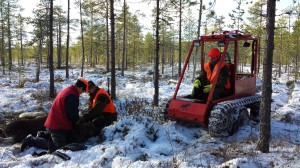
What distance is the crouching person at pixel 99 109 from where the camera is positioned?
22.3 feet

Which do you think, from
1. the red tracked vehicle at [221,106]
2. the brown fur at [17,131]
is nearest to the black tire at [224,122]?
the red tracked vehicle at [221,106]

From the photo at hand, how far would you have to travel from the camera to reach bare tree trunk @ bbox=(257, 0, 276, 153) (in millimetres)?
4703

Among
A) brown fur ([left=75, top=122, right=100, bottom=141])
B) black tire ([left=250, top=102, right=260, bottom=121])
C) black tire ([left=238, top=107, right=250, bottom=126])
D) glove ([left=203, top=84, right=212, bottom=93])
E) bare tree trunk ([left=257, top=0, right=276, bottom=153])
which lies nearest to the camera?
bare tree trunk ([left=257, top=0, right=276, bottom=153])

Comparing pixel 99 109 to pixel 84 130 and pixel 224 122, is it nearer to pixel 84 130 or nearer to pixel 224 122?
pixel 84 130

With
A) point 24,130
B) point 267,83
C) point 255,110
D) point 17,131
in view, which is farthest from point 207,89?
point 17,131

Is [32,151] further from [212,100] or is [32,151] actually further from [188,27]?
[188,27]

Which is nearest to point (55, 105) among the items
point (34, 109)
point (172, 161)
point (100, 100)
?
point (100, 100)

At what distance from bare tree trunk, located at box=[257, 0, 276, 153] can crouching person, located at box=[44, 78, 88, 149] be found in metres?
3.82

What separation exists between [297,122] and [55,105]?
758cm

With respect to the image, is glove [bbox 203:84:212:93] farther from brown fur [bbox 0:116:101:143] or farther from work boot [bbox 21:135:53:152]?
work boot [bbox 21:135:53:152]

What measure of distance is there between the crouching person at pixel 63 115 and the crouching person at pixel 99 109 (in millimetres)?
513

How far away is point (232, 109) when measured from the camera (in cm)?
711

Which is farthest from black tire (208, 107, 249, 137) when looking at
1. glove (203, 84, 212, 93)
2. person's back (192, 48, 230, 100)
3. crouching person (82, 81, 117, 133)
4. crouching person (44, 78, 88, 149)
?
crouching person (44, 78, 88, 149)

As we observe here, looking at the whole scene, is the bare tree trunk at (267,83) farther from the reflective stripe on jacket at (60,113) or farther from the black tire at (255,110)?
the black tire at (255,110)
